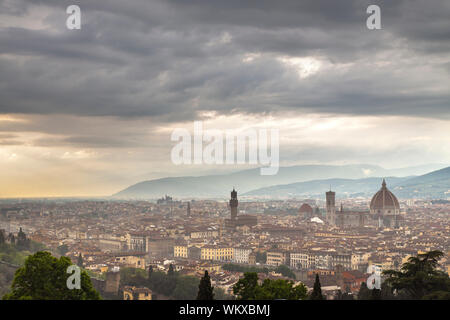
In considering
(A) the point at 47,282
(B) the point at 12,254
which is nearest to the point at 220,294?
(B) the point at 12,254

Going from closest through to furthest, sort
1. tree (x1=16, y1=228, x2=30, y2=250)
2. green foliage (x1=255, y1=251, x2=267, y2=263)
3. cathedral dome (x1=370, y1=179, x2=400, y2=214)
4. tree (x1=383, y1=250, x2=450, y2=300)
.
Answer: tree (x1=383, y1=250, x2=450, y2=300) → tree (x1=16, y1=228, x2=30, y2=250) → green foliage (x1=255, y1=251, x2=267, y2=263) → cathedral dome (x1=370, y1=179, x2=400, y2=214)

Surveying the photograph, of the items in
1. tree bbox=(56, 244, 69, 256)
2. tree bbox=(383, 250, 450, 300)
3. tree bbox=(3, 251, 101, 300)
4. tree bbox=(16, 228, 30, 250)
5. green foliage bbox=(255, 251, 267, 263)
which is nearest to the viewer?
tree bbox=(3, 251, 101, 300)

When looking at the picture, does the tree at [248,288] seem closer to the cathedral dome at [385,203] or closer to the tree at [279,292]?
the tree at [279,292]

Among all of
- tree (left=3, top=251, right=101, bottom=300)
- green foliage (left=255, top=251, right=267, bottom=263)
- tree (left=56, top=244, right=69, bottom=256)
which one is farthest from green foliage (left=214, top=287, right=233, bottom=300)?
green foliage (left=255, top=251, right=267, bottom=263)

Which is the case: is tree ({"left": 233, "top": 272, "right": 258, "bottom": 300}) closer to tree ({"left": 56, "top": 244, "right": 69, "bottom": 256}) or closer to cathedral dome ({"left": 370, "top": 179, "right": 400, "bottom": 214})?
tree ({"left": 56, "top": 244, "right": 69, "bottom": 256})

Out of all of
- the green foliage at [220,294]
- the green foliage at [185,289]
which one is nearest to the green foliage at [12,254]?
the green foliage at [185,289]

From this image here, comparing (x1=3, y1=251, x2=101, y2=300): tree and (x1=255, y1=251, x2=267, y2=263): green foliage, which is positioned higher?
(x1=3, y1=251, x2=101, y2=300): tree

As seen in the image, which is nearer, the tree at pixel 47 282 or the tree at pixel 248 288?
the tree at pixel 47 282

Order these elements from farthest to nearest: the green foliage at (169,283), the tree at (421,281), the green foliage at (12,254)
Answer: the green foliage at (12,254)
the green foliage at (169,283)
the tree at (421,281)

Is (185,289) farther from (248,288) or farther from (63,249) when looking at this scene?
(63,249)
